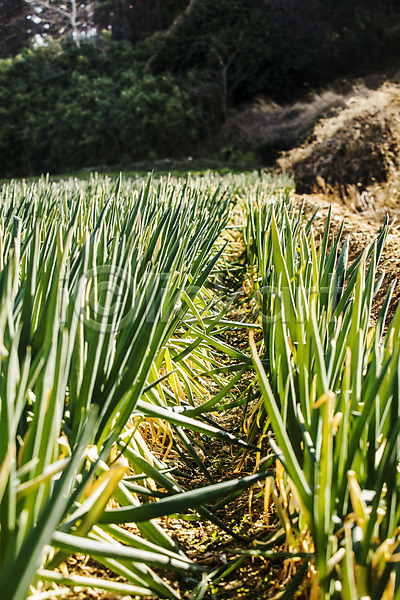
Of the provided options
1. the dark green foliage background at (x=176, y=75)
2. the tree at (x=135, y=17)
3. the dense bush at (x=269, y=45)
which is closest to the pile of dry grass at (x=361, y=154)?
the dark green foliage background at (x=176, y=75)

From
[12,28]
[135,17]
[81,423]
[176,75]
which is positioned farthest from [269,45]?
[81,423]

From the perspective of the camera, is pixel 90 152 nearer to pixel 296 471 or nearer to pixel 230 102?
pixel 230 102

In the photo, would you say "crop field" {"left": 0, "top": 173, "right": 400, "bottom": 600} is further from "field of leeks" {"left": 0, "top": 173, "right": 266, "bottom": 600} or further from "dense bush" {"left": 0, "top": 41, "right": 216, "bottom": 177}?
"dense bush" {"left": 0, "top": 41, "right": 216, "bottom": 177}

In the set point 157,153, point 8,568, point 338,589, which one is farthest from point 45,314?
point 157,153

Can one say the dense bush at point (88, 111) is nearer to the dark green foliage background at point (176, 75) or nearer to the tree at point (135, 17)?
the dark green foliage background at point (176, 75)

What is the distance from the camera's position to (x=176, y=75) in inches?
852

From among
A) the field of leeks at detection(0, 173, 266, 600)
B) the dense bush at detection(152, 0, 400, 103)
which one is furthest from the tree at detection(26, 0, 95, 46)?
the field of leeks at detection(0, 173, 266, 600)

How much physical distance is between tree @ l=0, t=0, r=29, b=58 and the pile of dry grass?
28.3 m

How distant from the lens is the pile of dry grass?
760 cm

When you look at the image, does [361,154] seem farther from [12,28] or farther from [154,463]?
[12,28]

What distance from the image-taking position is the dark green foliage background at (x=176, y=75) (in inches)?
780

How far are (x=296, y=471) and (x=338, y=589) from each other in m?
0.17

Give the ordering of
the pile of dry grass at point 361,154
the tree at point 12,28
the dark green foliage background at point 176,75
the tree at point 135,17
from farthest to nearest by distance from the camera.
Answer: the tree at point 12,28 → the tree at point 135,17 → the dark green foliage background at point 176,75 → the pile of dry grass at point 361,154

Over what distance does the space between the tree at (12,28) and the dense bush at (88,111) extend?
9.95 metres
